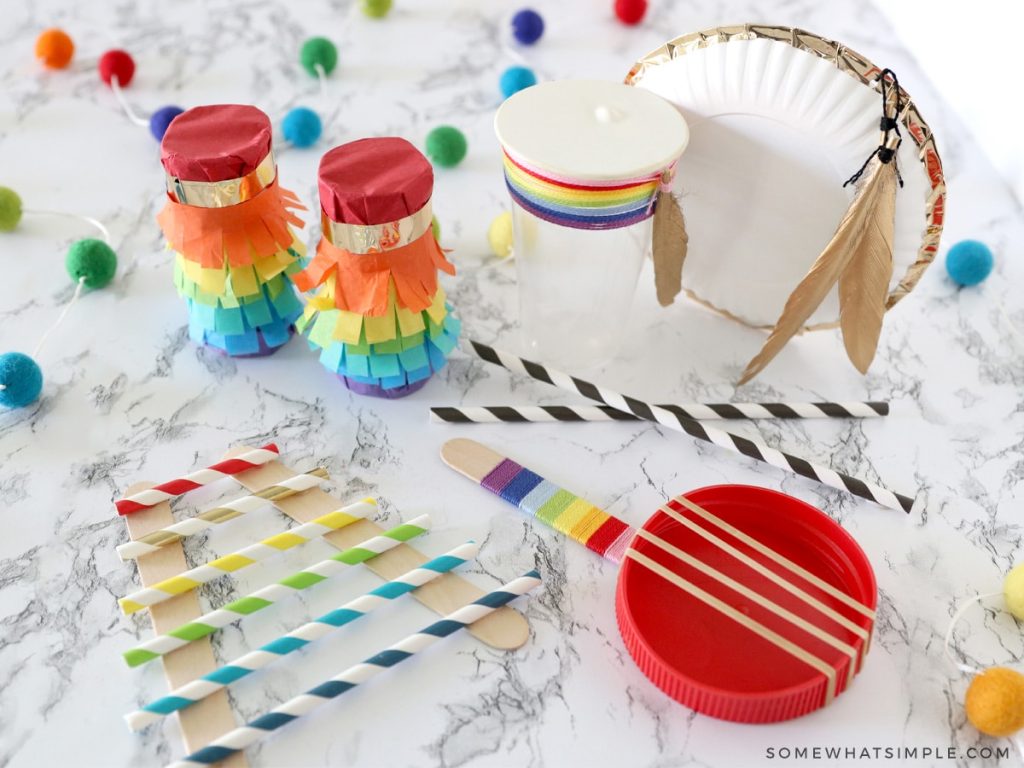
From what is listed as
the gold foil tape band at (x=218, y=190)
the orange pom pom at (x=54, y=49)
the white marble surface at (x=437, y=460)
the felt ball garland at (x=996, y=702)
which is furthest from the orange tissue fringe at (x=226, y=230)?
the felt ball garland at (x=996, y=702)

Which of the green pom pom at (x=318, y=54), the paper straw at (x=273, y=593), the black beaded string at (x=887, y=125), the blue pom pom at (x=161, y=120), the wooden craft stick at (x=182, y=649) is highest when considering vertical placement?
the black beaded string at (x=887, y=125)

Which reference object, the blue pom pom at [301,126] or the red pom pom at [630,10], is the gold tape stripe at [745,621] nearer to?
the blue pom pom at [301,126]

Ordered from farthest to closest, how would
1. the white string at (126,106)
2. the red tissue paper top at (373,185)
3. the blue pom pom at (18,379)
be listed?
1. the white string at (126,106)
2. the blue pom pom at (18,379)
3. the red tissue paper top at (373,185)

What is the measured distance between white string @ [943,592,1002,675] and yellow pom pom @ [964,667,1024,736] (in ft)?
0.12

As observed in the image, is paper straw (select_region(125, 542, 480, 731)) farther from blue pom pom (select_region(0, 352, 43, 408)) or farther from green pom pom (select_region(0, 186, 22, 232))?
green pom pom (select_region(0, 186, 22, 232))

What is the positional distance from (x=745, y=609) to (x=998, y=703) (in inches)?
7.9

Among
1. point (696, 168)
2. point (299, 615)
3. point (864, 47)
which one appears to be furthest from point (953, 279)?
point (299, 615)

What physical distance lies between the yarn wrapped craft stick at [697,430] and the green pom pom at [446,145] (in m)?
0.33

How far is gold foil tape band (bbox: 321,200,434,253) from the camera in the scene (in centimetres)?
91

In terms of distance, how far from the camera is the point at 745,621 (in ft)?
2.69

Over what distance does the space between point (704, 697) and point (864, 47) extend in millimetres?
1130

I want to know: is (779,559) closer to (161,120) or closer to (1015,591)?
(1015,591)

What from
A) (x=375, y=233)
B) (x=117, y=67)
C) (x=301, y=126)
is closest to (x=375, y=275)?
(x=375, y=233)

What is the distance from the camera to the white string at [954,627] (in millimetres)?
843
